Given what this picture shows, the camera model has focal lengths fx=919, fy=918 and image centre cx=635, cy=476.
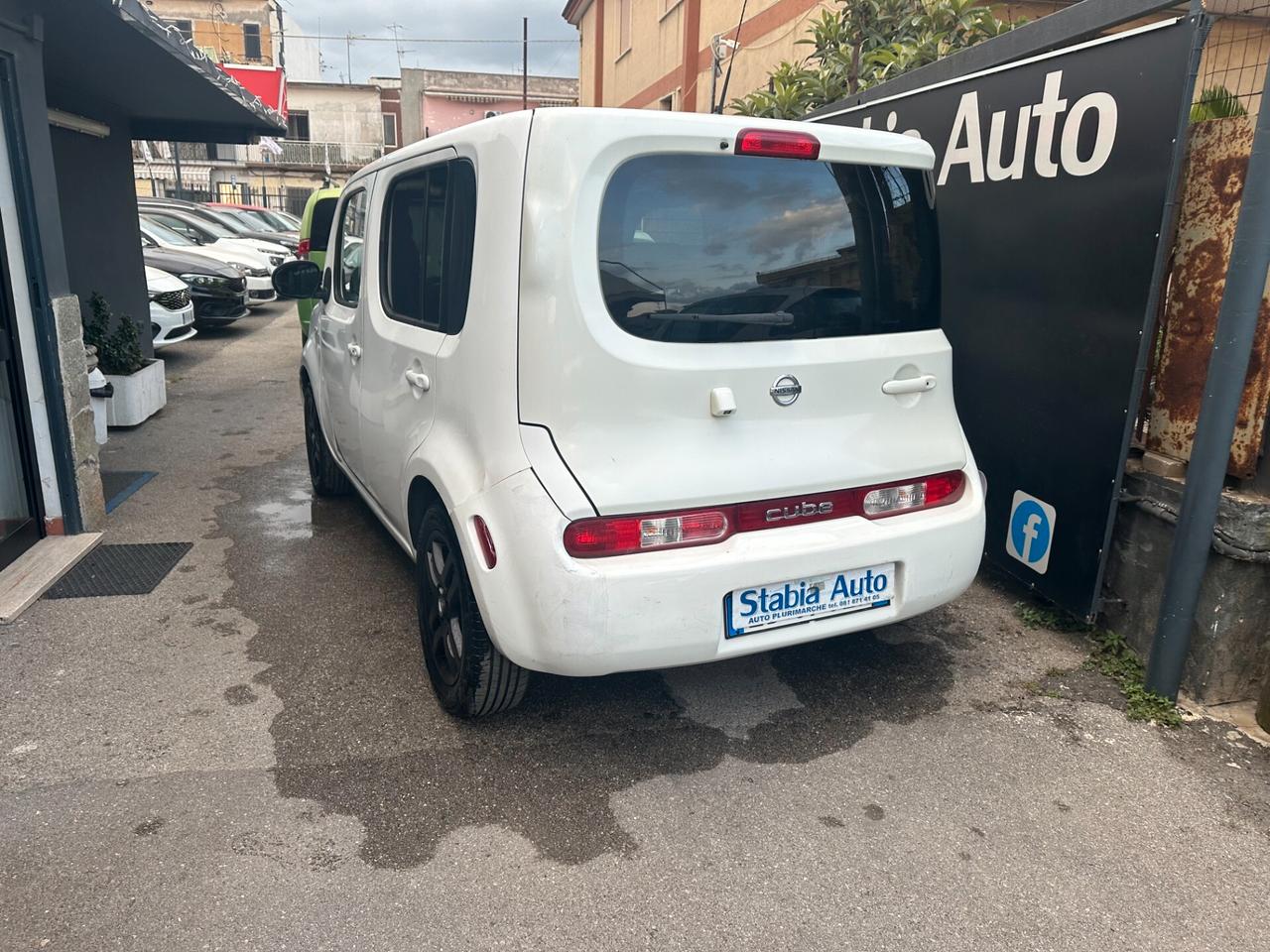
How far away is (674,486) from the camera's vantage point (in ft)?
8.56

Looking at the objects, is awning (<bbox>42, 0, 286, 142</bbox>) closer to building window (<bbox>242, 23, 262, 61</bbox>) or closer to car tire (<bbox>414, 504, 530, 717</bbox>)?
car tire (<bbox>414, 504, 530, 717</bbox>)

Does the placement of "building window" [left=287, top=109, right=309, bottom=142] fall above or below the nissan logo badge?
above

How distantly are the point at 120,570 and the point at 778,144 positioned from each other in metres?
3.75

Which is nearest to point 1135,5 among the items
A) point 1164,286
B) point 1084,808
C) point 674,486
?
point 1164,286

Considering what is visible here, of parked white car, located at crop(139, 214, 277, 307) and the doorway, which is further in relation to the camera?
parked white car, located at crop(139, 214, 277, 307)

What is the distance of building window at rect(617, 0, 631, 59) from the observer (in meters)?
18.6

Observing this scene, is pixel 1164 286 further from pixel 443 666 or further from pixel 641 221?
pixel 443 666

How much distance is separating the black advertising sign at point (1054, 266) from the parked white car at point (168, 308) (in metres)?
8.54

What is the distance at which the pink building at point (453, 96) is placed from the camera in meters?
39.8

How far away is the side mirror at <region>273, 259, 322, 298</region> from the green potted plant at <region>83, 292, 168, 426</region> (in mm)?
3405

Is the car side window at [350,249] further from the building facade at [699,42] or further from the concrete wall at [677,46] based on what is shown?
the concrete wall at [677,46]

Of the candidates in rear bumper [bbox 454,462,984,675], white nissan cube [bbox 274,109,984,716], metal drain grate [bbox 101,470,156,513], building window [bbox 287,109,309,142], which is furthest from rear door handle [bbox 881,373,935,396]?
building window [bbox 287,109,309,142]

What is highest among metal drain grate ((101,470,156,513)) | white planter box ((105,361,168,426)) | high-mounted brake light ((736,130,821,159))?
high-mounted brake light ((736,130,821,159))

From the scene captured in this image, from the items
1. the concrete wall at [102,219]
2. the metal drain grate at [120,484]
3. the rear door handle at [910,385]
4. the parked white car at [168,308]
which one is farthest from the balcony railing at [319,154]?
the rear door handle at [910,385]
